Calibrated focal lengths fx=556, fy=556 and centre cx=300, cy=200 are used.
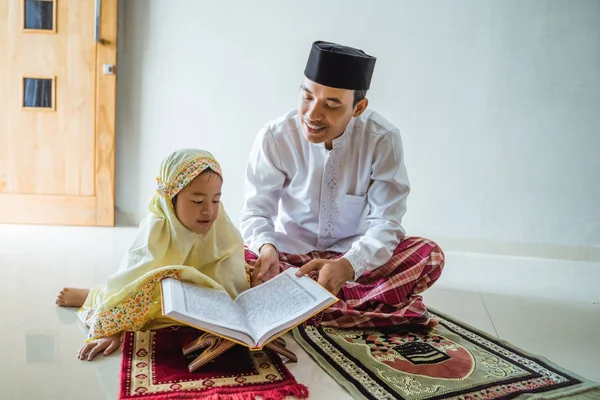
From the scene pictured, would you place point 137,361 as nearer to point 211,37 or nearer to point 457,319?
point 457,319

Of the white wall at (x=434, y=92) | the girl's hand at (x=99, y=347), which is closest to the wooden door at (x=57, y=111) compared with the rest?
the white wall at (x=434, y=92)

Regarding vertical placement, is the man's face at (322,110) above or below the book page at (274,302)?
above

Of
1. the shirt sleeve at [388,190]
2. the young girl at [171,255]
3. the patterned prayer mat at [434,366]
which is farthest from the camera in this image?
the shirt sleeve at [388,190]

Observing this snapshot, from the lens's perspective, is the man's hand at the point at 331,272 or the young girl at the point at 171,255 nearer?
the young girl at the point at 171,255

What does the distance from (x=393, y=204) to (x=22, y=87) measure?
2276 mm

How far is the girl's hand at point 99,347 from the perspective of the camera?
1.38 metres

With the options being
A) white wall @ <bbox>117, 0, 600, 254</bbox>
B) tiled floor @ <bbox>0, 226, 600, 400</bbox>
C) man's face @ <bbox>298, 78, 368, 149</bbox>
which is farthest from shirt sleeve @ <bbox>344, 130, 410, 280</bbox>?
white wall @ <bbox>117, 0, 600, 254</bbox>

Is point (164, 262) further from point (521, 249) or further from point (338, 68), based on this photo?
point (521, 249)

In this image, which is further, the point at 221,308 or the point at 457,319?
the point at 457,319

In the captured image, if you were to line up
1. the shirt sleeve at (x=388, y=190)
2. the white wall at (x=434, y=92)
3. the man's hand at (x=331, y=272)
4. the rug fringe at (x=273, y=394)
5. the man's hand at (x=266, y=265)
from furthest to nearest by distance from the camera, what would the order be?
the white wall at (x=434, y=92)
the shirt sleeve at (x=388, y=190)
the man's hand at (x=266, y=265)
the man's hand at (x=331, y=272)
the rug fringe at (x=273, y=394)

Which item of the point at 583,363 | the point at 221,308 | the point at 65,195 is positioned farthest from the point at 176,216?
the point at 65,195

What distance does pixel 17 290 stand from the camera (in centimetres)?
189

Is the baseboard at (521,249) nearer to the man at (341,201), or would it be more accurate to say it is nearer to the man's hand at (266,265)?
the man at (341,201)

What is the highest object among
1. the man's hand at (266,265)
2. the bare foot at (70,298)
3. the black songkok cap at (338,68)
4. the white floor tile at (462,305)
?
the black songkok cap at (338,68)
